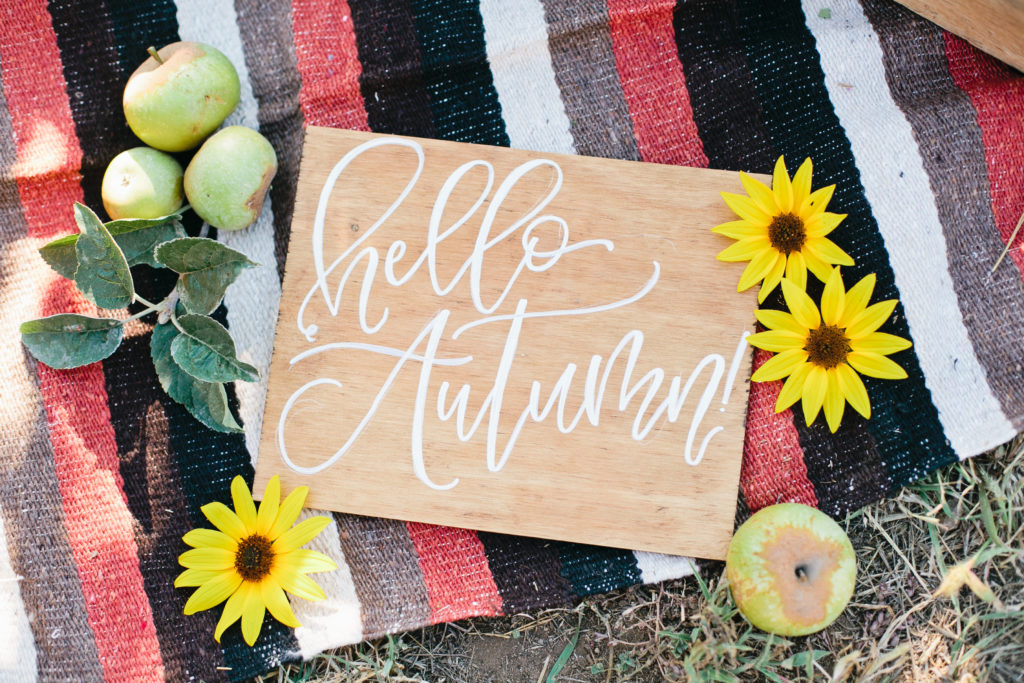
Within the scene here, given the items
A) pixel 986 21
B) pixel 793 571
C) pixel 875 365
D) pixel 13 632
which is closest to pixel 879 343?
pixel 875 365

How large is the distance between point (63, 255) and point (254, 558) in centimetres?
45

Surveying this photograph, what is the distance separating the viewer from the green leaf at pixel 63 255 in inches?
36.4

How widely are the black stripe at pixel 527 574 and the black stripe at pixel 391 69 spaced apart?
0.55m

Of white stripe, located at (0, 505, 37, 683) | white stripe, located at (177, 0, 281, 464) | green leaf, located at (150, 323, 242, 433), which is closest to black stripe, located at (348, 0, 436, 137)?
white stripe, located at (177, 0, 281, 464)

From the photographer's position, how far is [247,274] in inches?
39.2

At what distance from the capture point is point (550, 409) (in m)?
0.95

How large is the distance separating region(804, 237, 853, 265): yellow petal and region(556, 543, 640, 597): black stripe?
44 centimetres

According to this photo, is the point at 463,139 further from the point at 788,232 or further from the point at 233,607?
the point at 233,607

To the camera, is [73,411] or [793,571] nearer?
[793,571]

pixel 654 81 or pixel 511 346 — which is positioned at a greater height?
pixel 654 81

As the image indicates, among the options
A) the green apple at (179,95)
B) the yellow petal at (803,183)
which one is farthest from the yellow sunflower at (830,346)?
the green apple at (179,95)

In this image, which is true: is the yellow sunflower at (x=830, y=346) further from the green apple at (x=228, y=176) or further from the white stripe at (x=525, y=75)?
the green apple at (x=228, y=176)

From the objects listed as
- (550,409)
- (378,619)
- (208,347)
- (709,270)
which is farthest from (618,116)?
(378,619)

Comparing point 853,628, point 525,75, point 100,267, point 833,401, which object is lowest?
point 853,628
